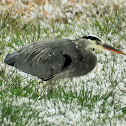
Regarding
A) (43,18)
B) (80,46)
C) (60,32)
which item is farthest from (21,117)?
(43,18)

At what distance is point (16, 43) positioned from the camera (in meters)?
5.14

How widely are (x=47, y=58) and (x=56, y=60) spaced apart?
0.12 metres

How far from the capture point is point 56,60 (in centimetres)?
401

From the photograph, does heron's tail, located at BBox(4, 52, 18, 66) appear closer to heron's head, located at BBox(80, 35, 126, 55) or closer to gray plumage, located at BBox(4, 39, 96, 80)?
gray plumage, located at BBox(4, 39, 96, 80)

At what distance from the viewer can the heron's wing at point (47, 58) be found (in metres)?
4.02

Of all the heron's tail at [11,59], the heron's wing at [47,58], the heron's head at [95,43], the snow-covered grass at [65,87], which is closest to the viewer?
the snow-covered grass at [65,87]

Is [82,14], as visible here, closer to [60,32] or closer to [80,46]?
[60,32]

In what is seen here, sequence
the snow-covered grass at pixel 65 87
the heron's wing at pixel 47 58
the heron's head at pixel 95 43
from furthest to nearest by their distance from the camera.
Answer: the heron's head at pixel 95 43, the heron's wing at pixel 47 58, the snow-covered grass at pixel 65 87

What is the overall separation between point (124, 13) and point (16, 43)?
6.39 ft

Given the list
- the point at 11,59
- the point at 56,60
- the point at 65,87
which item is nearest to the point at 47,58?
the point at 56,60

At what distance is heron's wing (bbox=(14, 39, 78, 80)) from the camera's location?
402cm

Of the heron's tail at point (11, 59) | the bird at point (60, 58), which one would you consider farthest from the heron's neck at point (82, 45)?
the heron's tail at point (11, 59)

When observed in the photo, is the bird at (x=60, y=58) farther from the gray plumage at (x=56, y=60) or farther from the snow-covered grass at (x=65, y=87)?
the snow-covered grass at (x=65, y=87)

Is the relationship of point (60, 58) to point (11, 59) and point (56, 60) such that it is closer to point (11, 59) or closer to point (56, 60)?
point (56, 60)
